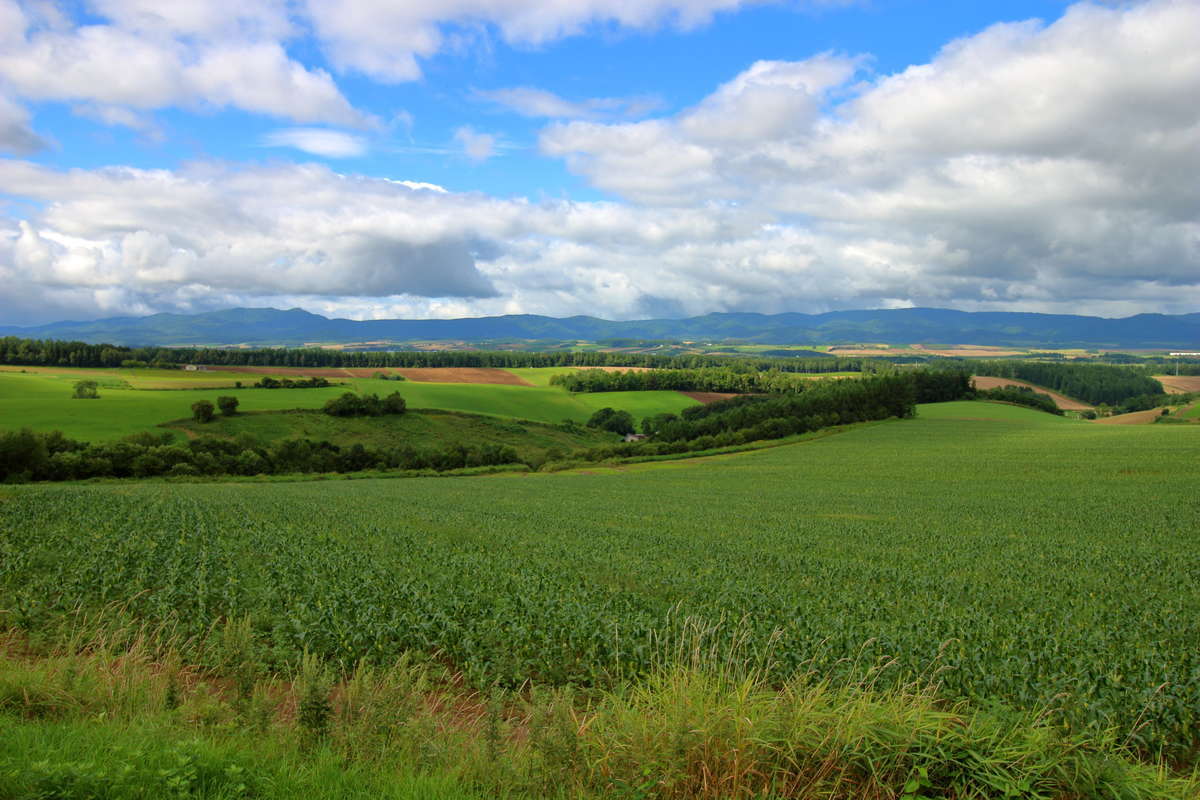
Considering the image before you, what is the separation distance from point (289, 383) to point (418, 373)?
32412 millimetres

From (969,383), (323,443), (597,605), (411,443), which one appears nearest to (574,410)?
(411,443)

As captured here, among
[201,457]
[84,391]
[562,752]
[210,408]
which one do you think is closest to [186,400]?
[210,408]

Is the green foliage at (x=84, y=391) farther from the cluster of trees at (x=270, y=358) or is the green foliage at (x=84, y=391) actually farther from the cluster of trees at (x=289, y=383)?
the cluster of trees at (x=270, y=358)

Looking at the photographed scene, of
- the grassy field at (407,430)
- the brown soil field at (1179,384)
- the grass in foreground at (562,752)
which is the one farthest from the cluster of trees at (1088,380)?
the grass in foreground at (562,752)

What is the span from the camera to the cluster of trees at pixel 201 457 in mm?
55062

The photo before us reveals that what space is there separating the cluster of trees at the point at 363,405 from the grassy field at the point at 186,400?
9.28 feet

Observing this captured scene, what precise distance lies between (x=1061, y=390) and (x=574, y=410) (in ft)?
382

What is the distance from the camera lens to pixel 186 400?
85.0 meters

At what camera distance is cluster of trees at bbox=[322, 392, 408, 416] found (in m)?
91.9

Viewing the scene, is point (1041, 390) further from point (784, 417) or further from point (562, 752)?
point (562, 752)

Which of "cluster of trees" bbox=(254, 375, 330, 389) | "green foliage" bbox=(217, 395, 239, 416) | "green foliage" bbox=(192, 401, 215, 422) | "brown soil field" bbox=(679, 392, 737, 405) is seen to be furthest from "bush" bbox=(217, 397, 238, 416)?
"brown soil field" bbox=(679, 392, 737, 405)

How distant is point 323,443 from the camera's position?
250 feet

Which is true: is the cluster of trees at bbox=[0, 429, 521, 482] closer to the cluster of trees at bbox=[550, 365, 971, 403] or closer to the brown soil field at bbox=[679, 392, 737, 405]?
the brown soil field at bbox=[679, 392, 737, 405]

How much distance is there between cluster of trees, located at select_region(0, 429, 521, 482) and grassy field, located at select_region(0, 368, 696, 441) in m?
7.05
